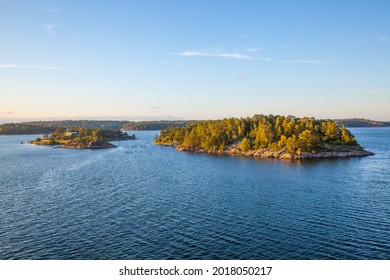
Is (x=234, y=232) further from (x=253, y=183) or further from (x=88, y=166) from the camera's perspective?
(x=88, y=166)

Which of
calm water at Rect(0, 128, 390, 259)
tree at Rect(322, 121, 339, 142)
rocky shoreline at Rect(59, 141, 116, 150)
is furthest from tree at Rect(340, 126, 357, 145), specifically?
rocky shoreline at Rect(59, 141, 116, 150)

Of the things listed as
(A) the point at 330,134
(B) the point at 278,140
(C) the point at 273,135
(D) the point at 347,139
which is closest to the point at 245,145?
(C) the point at 273,135

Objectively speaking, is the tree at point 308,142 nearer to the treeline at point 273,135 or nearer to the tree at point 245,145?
the treeline at point 273,135

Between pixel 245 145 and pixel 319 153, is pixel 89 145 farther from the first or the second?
pixel 319 153

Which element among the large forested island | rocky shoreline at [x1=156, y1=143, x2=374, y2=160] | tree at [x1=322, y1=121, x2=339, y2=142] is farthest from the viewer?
tree at [x1=322, y1=121, x2=339, y2=142]

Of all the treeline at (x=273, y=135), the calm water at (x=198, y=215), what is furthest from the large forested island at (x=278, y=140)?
the calm water at (x=198, y=215)

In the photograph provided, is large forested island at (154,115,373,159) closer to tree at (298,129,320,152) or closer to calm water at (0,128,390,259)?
tree at (298,129,320,152)
